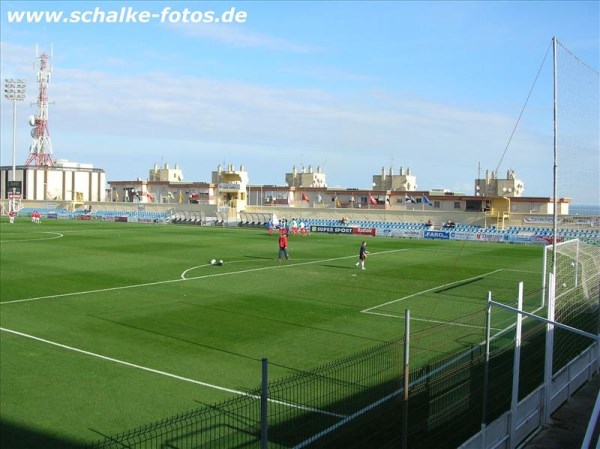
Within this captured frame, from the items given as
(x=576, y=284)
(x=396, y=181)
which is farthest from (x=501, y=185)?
(x=576, y=284)

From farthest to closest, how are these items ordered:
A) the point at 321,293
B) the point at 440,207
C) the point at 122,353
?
the point at 440,207
the point at 321,293
the point at 122,353

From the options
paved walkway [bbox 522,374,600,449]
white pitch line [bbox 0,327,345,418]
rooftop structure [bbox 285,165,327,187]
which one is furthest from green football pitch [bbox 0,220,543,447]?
rooftop structure [bbox 285,165,327,187]

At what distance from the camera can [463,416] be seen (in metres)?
10.4

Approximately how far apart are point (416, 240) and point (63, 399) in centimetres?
4659

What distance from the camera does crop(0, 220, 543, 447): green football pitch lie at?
12477mm

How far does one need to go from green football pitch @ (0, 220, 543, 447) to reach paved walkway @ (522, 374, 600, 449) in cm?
455

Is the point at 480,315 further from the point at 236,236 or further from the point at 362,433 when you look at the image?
the point at 236,236

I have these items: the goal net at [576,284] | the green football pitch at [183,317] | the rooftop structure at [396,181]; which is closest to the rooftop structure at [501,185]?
the rooftop structure at [396,181]

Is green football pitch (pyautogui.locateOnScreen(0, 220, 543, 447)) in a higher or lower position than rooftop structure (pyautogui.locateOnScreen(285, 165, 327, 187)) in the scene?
lower

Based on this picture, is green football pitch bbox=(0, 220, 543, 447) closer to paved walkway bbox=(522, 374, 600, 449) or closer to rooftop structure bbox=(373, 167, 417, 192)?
paved walkway bbox=(522, 374, 600, 449)

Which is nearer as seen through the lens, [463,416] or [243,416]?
[463,416]

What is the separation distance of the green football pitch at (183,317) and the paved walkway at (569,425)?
14.9 ft

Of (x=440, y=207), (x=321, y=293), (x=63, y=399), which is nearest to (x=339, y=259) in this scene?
(x=321, y=293)

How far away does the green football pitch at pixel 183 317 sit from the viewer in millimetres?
12477
